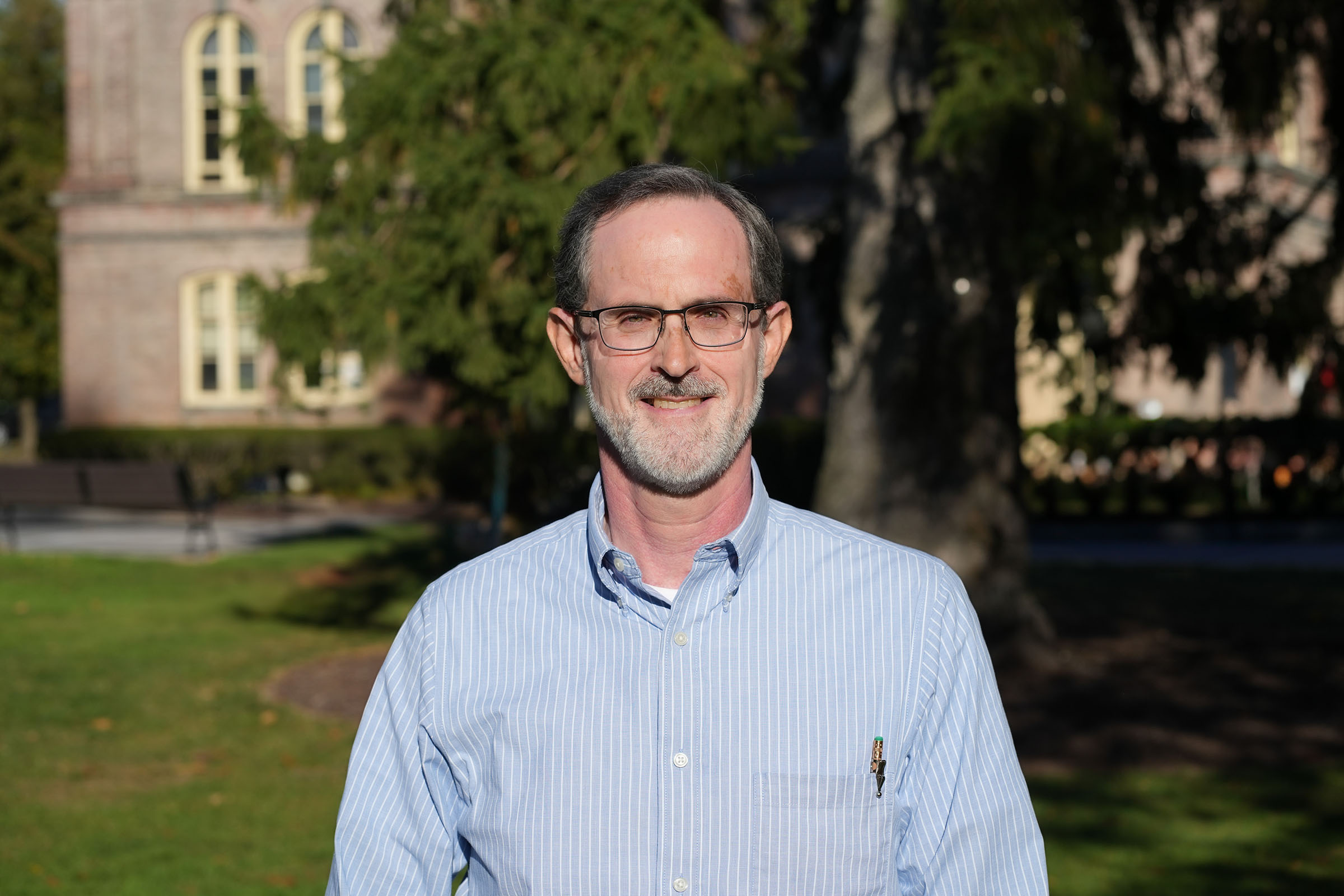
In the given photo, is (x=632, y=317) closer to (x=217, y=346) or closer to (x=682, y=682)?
(x=682, y=682)

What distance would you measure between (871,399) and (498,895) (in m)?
7.95

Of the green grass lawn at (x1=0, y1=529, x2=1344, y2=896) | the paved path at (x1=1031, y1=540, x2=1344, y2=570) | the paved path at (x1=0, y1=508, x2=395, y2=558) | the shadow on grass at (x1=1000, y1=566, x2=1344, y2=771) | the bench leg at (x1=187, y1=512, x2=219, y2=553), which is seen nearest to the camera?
the green grass lawn at (x1=0, y1=529, x2=1344, y2=896)

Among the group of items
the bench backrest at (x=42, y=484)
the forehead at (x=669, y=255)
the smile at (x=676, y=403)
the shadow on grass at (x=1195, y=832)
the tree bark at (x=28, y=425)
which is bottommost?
the tree bark at (x=28, y=425)

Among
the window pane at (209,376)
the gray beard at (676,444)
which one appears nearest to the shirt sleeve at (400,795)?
the gray beard at (676,444)

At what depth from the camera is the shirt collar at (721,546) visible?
7.41 feet

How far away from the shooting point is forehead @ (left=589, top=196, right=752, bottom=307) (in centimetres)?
229

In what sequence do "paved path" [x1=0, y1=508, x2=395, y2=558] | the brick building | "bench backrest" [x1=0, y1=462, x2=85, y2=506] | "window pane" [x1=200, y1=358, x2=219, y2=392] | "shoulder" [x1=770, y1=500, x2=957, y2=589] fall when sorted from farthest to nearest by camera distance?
1. "window pane" [x1=200, y1=358, x2=219, y2=392]
2. the brick building
3. "paved path" [x1=0, y1=508, x2=395, y2=558]
4. "bench backrest" [x1=0, y1=462, x2=85, y2=506]
5. "shoulder" [x1=770, y1=500, x2=957, y2=589]

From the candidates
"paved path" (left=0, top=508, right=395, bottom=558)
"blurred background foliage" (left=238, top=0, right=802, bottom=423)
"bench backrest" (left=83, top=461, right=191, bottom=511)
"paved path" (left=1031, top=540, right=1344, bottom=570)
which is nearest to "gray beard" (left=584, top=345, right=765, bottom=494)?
"blurred background foliage" (left=238, top=0, right=802, bottom=423)

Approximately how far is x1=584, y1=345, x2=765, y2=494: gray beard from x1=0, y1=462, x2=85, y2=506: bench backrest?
16161 millimetres

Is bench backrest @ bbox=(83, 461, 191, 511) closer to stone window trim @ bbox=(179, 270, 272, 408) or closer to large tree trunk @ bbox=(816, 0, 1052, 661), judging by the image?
large tree trunk @ bbox=(816, 0, 1052, 661)

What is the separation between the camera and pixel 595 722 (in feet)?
7.28

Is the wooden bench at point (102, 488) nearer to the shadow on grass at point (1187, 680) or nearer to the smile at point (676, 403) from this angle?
the shadow on grass at point (1187, 680)

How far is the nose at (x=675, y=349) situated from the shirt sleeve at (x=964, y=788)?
0.51 meters

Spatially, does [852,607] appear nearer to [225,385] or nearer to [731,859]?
[731,859]
